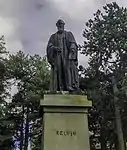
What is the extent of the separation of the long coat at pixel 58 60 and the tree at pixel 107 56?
11.5 metres

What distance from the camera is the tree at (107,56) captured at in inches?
844

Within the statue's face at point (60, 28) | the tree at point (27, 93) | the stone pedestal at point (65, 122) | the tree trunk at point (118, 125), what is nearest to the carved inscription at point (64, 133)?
the stone pedestal at point (65, 122)

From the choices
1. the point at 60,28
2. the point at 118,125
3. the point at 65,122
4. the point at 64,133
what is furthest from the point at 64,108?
the point at 118,125

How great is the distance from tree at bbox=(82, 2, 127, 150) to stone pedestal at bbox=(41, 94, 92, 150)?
1241 centimetres

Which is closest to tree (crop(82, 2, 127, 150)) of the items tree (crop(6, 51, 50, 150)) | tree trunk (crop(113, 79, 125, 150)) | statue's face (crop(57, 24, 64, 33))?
tree trunk (crop(113, 79, 125, 150))

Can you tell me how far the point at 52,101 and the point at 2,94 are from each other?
16307mm

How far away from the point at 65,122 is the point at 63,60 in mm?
2053

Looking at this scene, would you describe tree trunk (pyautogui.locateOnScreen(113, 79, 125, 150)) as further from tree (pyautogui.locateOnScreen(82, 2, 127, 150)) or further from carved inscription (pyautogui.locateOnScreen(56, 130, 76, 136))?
carved inscription (pyautogui.locateOnScreen(56, 130, 76, 136))

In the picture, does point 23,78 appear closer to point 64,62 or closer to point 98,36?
point 98,36

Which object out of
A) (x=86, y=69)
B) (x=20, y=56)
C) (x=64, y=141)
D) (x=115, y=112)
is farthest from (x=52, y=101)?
(x=20, y=56)

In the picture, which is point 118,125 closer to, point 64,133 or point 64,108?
point 64,108

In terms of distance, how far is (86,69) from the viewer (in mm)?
23359

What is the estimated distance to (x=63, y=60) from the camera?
30.9ft

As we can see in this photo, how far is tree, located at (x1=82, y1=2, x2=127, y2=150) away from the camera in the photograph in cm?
2144
